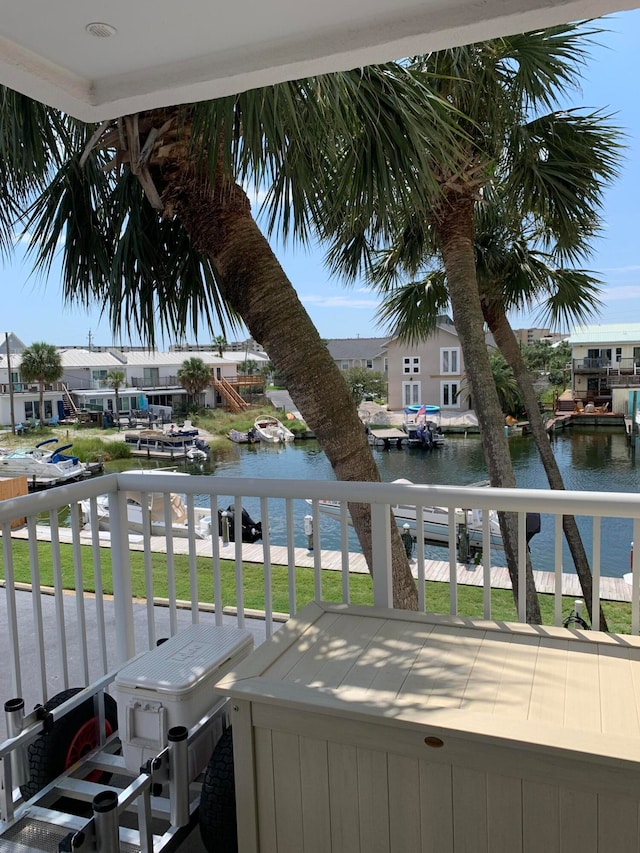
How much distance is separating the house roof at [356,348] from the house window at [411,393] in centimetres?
595

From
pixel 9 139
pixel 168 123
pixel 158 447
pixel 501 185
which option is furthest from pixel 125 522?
pixel 158 447

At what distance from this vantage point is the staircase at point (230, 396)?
26031 mm

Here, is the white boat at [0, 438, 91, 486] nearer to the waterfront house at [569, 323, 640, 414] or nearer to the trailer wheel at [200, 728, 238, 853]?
the waterfront house at [569, 323, 640, 414]

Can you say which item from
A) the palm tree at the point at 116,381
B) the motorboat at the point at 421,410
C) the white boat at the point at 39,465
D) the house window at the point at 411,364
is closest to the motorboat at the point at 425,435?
the motorboat at the point at 421,410

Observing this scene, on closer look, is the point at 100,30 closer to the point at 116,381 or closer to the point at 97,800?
the point at 97,800

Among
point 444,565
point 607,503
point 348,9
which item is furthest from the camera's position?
point 444,565

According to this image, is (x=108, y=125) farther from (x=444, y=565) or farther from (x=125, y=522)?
(x=444, y=565)

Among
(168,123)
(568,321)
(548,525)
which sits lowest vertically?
(548,525)

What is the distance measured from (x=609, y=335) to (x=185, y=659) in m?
21.3

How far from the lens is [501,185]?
5867mm

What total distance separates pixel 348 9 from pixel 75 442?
19781 millimetres

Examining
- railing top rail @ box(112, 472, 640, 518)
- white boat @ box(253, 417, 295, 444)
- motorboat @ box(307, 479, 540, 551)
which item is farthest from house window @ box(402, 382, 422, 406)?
railing top rail @ box(112, 472, 640, 518)

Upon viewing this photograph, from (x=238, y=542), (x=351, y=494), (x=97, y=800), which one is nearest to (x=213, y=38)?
(x=351, y=494)

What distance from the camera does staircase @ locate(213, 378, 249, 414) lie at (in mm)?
26031
